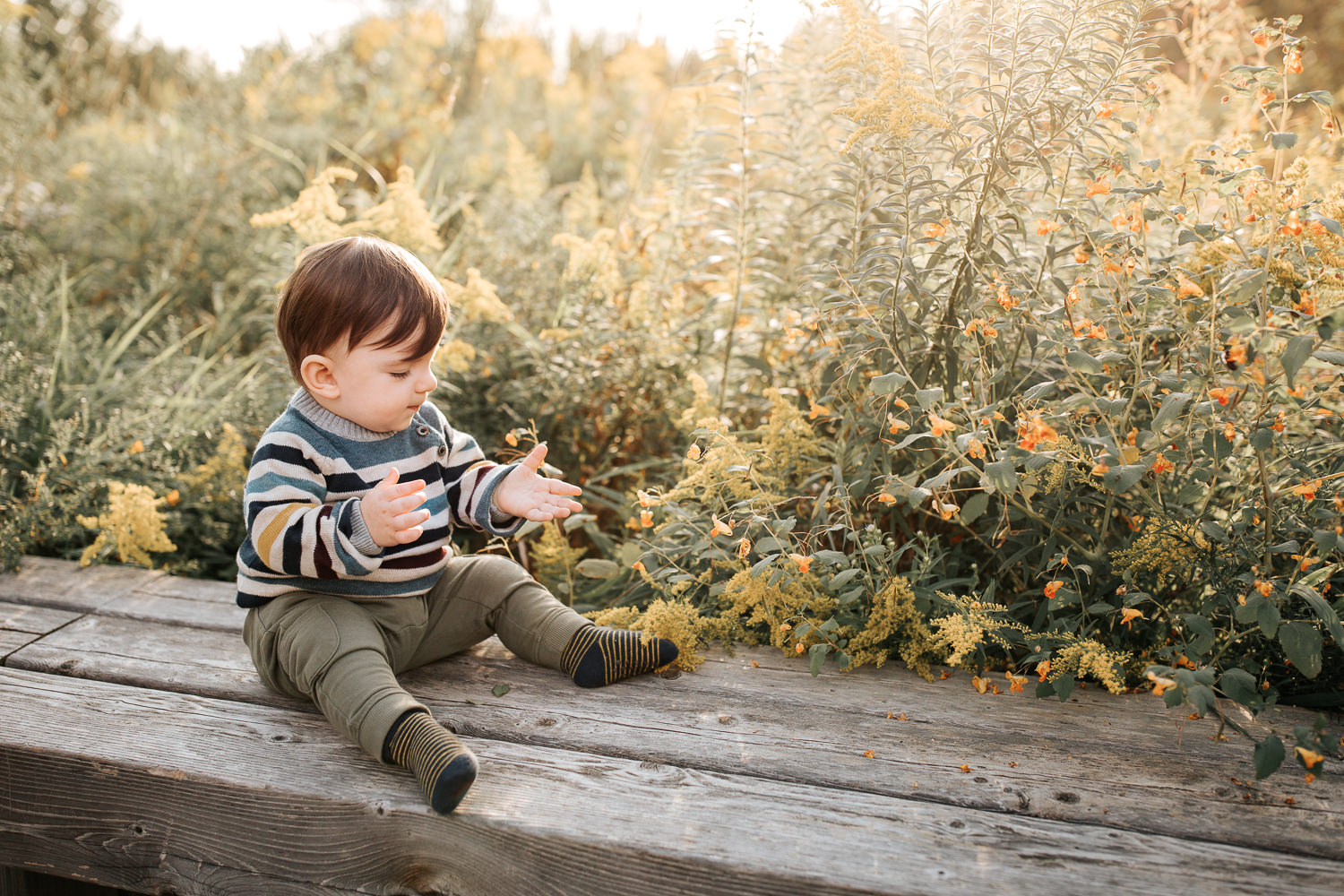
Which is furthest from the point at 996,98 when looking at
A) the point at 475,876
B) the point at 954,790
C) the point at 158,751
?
the point at 158,751

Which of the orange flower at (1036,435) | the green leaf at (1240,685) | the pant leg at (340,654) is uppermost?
the orange flower at (1036,435)

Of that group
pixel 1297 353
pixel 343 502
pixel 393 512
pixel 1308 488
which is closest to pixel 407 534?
pixel 393 512

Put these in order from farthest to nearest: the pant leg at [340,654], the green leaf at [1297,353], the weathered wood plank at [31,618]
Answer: the weathered wood plank at [31,618]
the pant leg at [340,654]
the green leaf at [1297,353]

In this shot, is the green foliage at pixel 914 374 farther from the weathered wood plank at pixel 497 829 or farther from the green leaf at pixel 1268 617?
the weathered wood plank at pixel 497 829

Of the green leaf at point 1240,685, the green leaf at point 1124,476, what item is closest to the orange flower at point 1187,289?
the green leaf at point 1124,476

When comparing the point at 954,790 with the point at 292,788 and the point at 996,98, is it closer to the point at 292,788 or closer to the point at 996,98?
the point at 292,788

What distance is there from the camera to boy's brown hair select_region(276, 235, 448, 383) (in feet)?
5.45

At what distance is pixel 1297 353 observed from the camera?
4.37 feet

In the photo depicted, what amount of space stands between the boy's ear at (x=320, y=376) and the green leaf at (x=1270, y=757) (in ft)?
5.67

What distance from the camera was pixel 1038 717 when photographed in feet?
5.67

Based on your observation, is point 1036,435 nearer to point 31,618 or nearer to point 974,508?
point 974,508

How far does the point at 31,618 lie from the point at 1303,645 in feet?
8.81

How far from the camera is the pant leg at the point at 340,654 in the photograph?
5.12ft

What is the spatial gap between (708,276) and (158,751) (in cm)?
189
